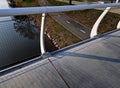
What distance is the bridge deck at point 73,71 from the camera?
4.09 metres

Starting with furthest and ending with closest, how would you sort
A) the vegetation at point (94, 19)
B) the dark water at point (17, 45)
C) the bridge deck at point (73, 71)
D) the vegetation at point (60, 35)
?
the vegetation at point (94, 19)
the vegetation at point (60, 35)
the dark water at point (17, 45)
the bridge deck at point (73, 71)

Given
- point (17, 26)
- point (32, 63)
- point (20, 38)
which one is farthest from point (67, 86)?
point (17, 26)

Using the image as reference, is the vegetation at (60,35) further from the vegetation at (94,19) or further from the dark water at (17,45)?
the vegetation at (94,19)

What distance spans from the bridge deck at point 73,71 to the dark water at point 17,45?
1073 centimetres

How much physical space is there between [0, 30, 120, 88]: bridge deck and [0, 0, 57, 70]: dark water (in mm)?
10728

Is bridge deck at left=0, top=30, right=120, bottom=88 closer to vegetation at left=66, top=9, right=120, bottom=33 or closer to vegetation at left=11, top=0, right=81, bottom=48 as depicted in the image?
vegetation at left=11, top=0, right=81, bottom=48

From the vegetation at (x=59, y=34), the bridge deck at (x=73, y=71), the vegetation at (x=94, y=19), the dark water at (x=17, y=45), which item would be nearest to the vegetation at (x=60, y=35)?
the vegetation at (x=59, y=34)

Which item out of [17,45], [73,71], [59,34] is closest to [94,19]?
[59,34]

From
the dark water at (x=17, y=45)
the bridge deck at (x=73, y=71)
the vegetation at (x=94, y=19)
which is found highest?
the bridge deck at (x=73, y=71)

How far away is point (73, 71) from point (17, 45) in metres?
16.8

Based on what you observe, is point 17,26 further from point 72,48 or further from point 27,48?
point 72,48

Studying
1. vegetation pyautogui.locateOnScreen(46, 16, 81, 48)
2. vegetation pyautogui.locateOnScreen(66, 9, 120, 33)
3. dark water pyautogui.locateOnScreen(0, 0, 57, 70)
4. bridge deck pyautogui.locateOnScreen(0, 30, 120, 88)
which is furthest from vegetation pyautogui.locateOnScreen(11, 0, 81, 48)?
bridge deck pyautogui.locateOnScreen(0, 30, 120, 88)

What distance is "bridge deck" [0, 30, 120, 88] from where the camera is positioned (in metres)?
4.09

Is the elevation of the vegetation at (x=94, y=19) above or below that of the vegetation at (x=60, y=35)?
above
